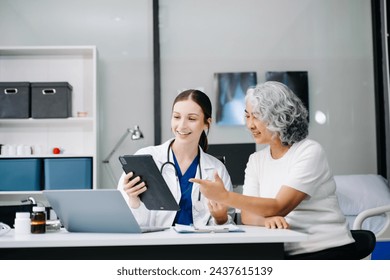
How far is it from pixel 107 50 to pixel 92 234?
3.11 metres

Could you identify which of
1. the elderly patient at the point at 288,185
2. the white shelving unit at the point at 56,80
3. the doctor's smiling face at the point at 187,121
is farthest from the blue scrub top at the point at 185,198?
the white shelving unit at the point at 56,80

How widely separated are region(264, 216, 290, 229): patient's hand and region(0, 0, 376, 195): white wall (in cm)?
274

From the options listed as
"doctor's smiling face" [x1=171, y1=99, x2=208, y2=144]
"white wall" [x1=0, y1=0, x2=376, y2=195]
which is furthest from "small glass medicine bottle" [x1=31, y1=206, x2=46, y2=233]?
"white wall" [x1=0, y1=0, x2=376, y2=195]

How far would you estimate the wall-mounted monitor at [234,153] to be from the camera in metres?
4.36

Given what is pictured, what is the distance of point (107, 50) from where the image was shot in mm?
4797

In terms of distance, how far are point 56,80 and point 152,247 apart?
320cm

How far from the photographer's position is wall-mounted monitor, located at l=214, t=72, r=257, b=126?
4773mm

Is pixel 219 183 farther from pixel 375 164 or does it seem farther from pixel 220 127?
pixel 375 164

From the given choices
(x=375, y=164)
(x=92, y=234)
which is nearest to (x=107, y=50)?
(x=375, y=164)

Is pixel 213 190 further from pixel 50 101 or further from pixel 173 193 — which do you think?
pixel 50 101

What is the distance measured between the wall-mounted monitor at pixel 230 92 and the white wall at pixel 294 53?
56 mm

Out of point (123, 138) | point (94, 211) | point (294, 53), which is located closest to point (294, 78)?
point (294, 53)

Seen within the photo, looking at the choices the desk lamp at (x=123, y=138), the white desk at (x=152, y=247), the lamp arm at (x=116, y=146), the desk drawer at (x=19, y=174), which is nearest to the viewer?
the white desk at (x=152, y=247)

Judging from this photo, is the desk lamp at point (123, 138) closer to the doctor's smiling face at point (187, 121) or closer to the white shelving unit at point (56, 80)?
the white shelving unit at point (56, 80)
